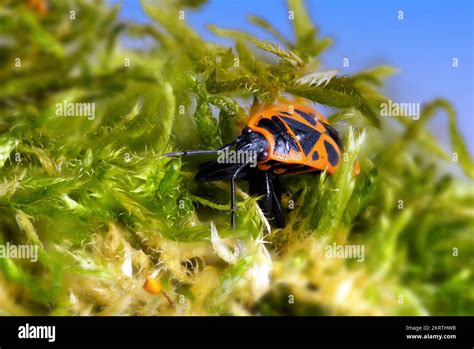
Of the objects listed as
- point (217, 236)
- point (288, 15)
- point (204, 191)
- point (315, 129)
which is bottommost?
point (217, 236)

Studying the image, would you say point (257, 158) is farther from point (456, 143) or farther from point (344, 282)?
point (456, 143)

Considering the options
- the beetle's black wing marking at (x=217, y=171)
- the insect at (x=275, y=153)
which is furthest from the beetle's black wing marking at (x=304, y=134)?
the beetle's black wing marking at (x=217, y=171)

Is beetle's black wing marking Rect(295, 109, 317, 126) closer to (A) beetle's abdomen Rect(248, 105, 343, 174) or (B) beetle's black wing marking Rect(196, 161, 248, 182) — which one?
(A) beetle's abdomen Rect(248, 105, 343, 174)

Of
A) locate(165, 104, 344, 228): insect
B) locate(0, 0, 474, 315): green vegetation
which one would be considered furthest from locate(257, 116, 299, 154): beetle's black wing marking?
locate(0, 0, 474, 315): green vegetation

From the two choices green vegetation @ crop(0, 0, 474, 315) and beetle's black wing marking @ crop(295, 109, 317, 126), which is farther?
beetle's black wing marking @ crop(295, 109, 317, 126)

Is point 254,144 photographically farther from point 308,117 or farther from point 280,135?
point 308,117
